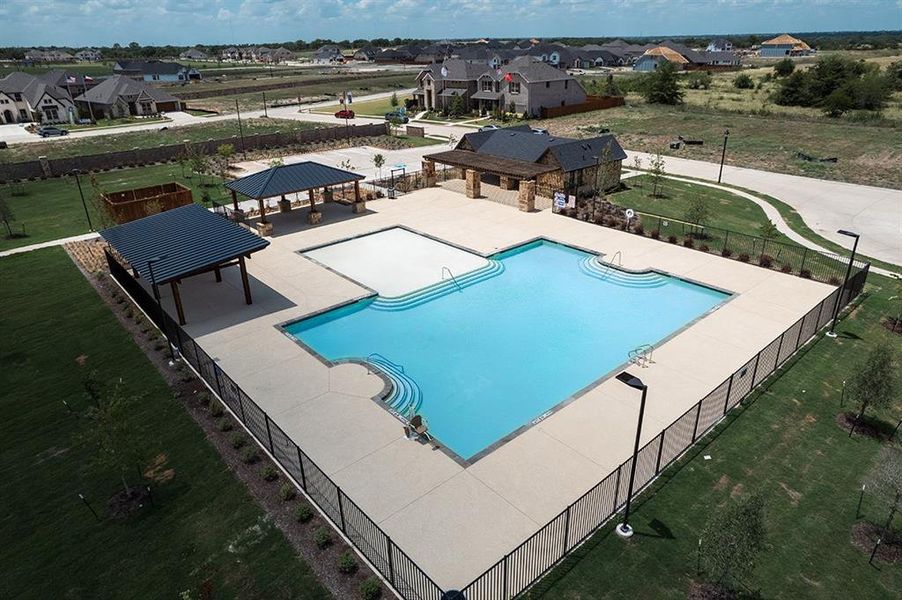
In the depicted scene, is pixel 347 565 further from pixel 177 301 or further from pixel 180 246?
pixel 180 246

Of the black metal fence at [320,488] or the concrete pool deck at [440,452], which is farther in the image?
the concrete pool deck at [440,452]

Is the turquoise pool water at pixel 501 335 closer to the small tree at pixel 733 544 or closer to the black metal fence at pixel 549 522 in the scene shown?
the black metal fence at pixel 549 522

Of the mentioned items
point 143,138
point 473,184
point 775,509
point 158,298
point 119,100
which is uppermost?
point 119,100

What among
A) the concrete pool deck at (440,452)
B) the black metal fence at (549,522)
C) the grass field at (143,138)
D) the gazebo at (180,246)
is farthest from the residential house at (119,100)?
the black metal fence at (549,522)

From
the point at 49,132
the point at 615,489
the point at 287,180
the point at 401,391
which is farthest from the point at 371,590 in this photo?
the point at 49,132

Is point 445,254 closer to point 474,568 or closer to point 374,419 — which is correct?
point 374,419
